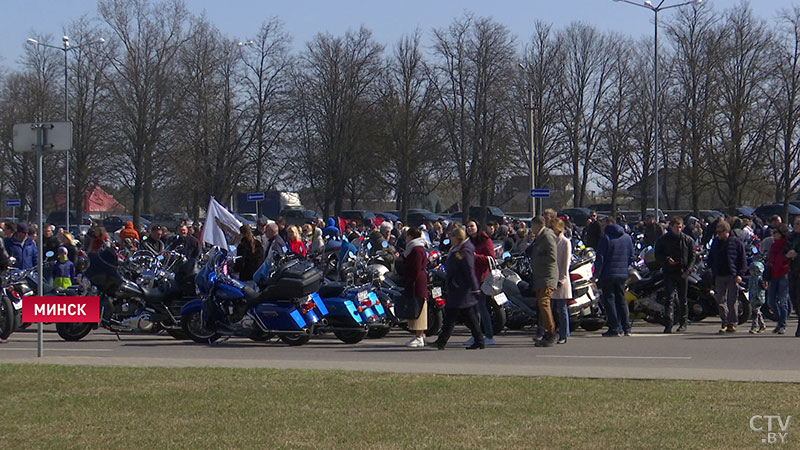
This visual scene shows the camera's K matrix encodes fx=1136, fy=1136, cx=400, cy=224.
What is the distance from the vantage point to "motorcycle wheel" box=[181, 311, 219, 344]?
53.5 ft

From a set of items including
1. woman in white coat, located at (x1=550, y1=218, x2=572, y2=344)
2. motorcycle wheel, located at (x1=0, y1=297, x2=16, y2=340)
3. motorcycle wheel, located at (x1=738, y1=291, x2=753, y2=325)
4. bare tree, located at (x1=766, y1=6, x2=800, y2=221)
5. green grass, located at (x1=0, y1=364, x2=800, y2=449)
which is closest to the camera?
green grass, located at (x1=0, y1=364, x2=800, y2=449)

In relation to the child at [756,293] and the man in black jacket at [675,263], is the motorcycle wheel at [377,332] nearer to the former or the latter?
the man in black jacket at [675,263]

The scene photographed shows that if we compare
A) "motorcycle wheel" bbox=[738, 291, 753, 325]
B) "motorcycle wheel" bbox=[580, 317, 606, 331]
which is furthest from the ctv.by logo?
"motorcycle wheel" bbox=[738, 291, 753, 325]

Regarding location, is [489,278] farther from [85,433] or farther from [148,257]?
[85,433]

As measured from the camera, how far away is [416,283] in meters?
15.2

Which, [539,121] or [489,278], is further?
[539,121]

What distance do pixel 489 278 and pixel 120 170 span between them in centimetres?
3653

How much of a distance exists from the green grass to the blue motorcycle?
410cm

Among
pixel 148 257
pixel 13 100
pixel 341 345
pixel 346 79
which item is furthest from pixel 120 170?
pixel 341 345

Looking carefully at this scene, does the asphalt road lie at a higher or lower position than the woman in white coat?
lower

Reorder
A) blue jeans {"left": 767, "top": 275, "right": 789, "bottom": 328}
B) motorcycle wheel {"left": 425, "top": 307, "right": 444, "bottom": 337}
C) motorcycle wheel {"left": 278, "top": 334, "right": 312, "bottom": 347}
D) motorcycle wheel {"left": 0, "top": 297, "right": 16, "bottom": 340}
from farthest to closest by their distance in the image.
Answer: motorcycle wheel {"left": 425, "top": 307, "right": 444, "bottom": 337} → blue jeans {"left": 767, "top": 275, "right": 789, "bottom": 328} → motorcycle wheel {"left": 0, "top": 297, "right": 16, "bottom": 340} → motorcycle wheel {"left": 278, "top": 334, "right": 312, "bottom": 347}

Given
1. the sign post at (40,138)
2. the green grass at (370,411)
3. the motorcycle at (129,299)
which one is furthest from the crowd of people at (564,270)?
the green grass at (370,411)

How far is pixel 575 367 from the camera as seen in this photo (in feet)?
40.4

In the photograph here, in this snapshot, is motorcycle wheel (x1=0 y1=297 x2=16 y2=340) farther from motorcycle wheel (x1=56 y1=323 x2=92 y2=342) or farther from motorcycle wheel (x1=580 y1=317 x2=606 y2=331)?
motorcycle wheel (x1=580 y1=317 x2=606 y2=331)
